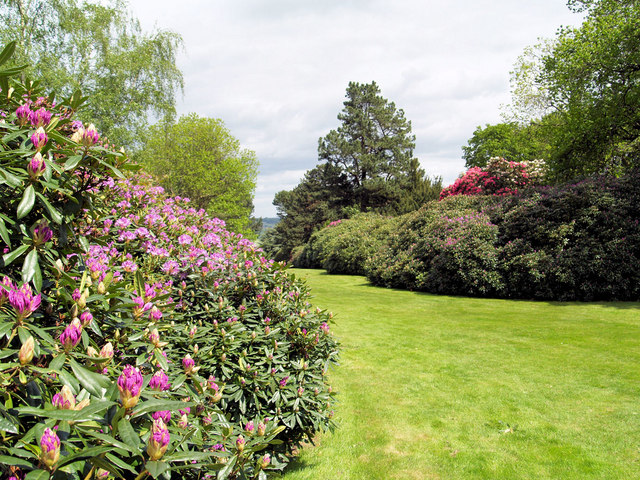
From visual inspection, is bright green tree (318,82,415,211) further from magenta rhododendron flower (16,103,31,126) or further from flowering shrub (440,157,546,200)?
magenta rhododendron flower (16,103,31,126)

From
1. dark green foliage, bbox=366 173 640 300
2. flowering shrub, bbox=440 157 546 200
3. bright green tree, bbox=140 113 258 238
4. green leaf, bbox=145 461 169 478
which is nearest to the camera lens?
green leaf, bbox=145 461 169 478

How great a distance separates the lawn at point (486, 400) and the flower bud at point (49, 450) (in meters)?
2.55

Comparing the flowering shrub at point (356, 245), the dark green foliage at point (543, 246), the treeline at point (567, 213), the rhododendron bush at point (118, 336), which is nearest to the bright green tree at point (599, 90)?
the treeline at point (567, 213)

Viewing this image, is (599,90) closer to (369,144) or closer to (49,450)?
(49,450)

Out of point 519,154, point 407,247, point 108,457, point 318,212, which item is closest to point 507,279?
point 407,247

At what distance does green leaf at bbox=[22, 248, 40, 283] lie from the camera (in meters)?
1.18

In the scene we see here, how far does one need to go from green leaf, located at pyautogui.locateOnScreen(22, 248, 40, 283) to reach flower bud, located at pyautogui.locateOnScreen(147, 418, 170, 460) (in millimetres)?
652

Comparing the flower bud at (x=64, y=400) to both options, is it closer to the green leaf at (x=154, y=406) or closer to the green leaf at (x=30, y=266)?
the green leaf at (x=154, y=406)

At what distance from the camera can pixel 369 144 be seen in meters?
33.3

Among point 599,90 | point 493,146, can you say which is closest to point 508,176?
point 599,90

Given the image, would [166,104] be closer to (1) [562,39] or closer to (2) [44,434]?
(1) [562,39]

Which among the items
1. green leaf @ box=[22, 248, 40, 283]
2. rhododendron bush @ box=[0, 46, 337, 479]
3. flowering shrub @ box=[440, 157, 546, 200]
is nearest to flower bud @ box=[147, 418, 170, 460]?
rhododendron bush @ box=[0, 46, 337, 479]

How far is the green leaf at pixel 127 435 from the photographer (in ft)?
3.07

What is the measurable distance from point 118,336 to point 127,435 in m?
0.82
